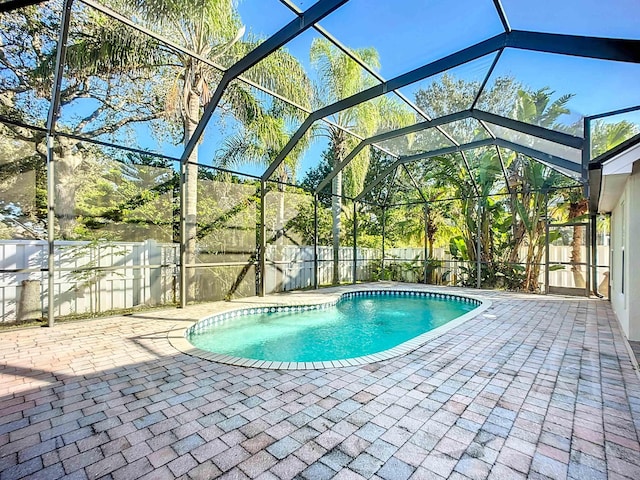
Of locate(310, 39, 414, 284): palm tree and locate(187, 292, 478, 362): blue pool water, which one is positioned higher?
locate(310, 39, 414, 284): palm tree

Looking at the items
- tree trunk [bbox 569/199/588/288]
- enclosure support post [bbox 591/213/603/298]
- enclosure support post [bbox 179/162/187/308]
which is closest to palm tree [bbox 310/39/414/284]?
enclosure support post [bbox 179/162/187/308]

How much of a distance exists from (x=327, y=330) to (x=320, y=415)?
443 centimetres

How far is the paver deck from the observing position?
2.07 meters

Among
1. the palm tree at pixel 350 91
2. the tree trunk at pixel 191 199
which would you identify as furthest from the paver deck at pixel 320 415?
A: the palm tree at pixel 350 91

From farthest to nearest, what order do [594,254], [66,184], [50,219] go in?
[594,254]
[66,184]
[50,219]

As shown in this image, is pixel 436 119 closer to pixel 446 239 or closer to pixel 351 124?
pixel 351 124

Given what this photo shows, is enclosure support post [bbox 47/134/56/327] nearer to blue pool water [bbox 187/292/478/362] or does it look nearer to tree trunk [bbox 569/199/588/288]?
blue pool water [bbox 187/292/478/362]

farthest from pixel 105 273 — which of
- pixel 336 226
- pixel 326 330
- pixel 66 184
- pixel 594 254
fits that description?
pixel 594 254

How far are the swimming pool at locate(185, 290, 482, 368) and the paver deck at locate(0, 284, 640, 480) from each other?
730 millimetres

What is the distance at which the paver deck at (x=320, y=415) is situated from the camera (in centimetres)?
207

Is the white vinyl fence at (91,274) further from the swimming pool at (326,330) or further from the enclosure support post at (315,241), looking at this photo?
the enclosure support post at (315,241)

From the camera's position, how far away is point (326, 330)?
23.2 ft

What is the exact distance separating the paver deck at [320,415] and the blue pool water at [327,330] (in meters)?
1.57

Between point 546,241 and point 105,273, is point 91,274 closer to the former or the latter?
point 105,273
